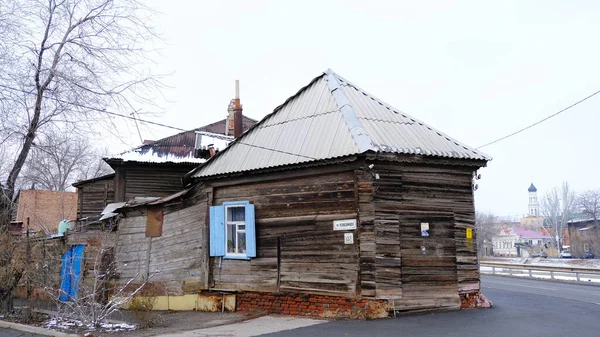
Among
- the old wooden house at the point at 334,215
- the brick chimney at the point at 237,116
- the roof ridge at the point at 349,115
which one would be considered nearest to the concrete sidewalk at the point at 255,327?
the old wooden house at the point at 334,215

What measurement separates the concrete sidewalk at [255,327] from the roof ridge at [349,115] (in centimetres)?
407

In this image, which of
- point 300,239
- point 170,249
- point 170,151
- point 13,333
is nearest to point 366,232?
point 300,239

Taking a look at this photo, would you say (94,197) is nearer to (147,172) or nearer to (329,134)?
(147,172)

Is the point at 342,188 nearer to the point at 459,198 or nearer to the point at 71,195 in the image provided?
the point at 459,198

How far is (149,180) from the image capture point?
2258 centimetres

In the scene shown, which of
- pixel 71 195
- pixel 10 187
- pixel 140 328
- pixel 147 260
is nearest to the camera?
pixel 140 328

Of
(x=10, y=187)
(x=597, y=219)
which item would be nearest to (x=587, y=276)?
(x=10, y=187)

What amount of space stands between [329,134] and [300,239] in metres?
2.72

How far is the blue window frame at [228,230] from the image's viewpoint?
14.4m

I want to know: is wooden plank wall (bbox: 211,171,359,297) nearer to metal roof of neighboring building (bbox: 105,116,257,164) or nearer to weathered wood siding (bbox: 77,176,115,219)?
metal roof of neighboring building (bbox: 105,116,257,164)

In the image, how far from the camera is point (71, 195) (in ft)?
128

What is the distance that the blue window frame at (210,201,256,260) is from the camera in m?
14.4

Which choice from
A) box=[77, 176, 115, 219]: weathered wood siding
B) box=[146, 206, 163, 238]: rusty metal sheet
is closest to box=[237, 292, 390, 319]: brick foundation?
box=[146, 206, 163, 238]: rusty metal sheet

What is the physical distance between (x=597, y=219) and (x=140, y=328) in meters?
82.6
